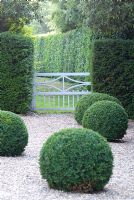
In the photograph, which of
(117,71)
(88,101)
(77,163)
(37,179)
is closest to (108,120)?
(88,101)

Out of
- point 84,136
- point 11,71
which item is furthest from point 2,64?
point 84,136

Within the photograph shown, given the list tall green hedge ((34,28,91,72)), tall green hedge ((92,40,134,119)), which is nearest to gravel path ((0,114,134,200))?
tall green hedge ((92,40,134,119))

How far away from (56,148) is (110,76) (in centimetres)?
1021

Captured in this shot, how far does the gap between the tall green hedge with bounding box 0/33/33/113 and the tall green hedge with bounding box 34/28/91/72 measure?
21.5 feet

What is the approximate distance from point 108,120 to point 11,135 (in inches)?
129

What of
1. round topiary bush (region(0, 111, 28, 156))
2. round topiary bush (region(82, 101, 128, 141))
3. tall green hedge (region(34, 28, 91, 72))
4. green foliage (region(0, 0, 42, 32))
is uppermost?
green foliage (region(0, 0, 42, 32))

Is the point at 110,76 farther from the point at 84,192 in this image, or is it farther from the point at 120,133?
the point at 84,192

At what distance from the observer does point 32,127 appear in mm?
14367

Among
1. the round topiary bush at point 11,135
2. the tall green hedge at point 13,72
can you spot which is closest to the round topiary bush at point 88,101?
the tall green hedge at point 13,72

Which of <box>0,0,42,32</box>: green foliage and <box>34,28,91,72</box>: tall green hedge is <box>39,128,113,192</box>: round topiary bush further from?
<box>34,28,91,72</box>: tall green hedge

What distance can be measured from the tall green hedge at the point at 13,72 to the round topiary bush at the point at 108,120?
5098 mm

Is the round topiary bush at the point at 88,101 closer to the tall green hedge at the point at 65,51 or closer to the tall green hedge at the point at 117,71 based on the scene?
the tall green hedge at the point at 117,71

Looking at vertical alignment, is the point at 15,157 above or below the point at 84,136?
below

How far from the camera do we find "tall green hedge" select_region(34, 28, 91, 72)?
80.7 feet
